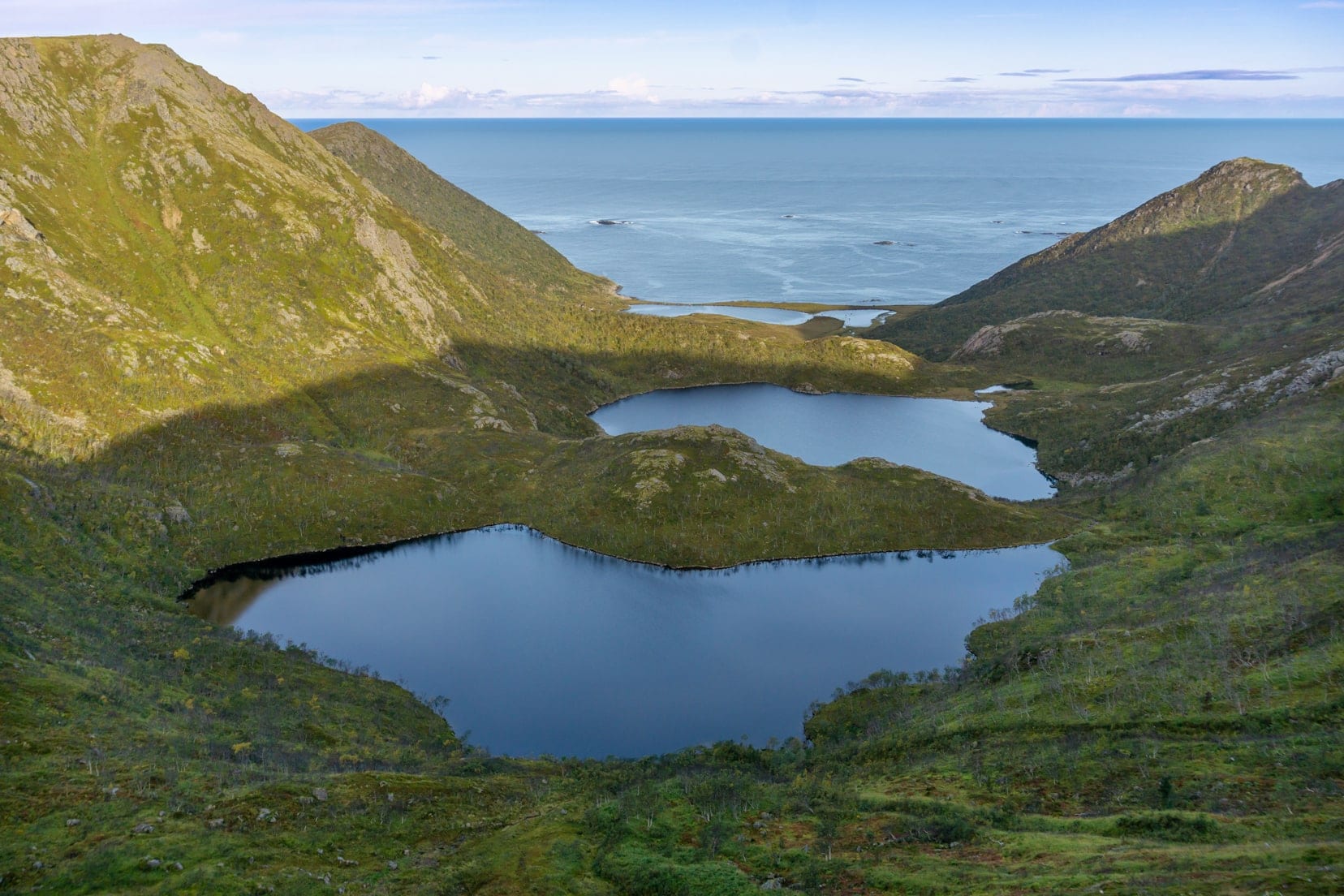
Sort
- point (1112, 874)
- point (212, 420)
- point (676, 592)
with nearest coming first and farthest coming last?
point (1112, 874), point (676, 592), point (212, 420)

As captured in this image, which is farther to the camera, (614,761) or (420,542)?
(420,542)

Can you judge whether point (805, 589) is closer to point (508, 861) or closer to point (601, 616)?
point (601, 616)

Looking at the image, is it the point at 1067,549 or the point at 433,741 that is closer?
the point at 433,741

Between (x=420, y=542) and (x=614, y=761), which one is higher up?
(x=420, y=542)

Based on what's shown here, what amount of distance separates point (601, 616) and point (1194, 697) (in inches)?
3081

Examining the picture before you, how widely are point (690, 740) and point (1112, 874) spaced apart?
2282 inches

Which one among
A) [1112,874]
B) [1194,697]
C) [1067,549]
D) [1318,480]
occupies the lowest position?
[1112,874]

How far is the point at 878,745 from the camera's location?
262ft

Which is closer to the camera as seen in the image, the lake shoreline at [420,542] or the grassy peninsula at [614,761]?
the grassy peninsula at [614,761]

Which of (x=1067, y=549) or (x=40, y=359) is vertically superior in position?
(x=40, y=359)

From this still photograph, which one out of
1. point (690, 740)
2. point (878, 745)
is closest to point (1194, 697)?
point (878, 745)

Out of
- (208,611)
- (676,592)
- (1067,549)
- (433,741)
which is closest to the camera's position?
(433,741)

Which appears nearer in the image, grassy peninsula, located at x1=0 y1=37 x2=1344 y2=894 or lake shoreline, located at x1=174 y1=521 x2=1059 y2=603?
grassy peninsula, located at x1=0 y1=37 x2=1344 y2=894

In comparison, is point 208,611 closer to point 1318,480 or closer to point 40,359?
point 40,359
